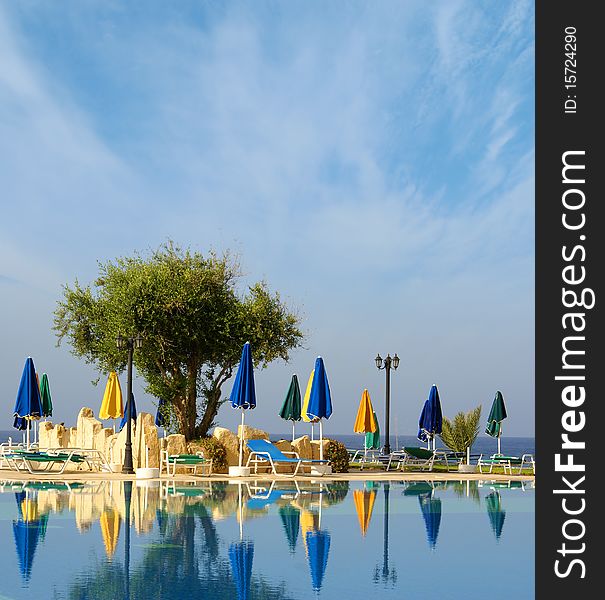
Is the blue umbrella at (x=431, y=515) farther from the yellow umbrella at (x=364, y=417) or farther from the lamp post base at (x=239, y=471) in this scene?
the yellow umbrella at (x=364, y=417)

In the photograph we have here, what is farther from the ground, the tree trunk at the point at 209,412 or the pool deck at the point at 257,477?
the tree trunk at the point at 209,412

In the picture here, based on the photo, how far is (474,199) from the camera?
25.8 m

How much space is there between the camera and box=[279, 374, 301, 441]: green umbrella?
25.8 metres

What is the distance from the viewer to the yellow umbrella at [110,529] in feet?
30.4

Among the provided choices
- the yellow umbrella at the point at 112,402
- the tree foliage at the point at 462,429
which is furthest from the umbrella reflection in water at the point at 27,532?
the tree foliage at the point at 462,429

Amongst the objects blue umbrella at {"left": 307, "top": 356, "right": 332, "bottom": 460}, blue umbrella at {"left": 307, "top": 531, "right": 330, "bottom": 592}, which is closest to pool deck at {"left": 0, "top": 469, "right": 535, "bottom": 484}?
blue umbrella at {"left": 307, "top": 356, "right": 332, "bottom": 460}

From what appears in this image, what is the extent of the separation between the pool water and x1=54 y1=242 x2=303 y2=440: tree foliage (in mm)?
9086

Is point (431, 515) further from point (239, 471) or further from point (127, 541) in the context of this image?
point (239, 471)

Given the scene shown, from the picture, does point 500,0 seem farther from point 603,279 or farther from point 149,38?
point 603,279

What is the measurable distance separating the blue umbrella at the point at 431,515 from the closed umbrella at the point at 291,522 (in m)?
1.70

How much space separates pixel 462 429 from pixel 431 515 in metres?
18.6

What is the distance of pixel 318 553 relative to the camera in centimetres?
932

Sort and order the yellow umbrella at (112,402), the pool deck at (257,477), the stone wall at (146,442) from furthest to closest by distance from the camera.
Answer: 1. the yellow umbrella at (112,402)
2. the stone wall at (146,442)
3. the pool deck at (257,477)

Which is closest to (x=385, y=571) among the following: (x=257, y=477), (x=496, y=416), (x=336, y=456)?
(x=257, y=477)
